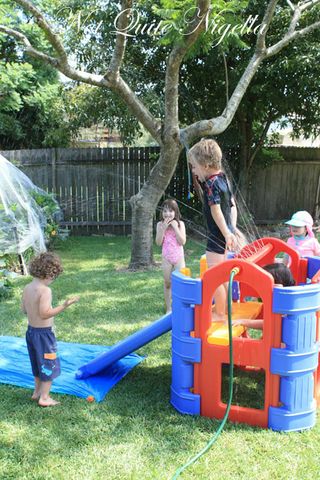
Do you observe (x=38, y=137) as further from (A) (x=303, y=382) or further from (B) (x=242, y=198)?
(A) (x=303, y=382)

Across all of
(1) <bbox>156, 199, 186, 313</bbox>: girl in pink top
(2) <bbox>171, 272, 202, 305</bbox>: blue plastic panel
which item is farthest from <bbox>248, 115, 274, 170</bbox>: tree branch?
(2) <bbox>171, 272, 202, 305</bbox>: blue plastic panel

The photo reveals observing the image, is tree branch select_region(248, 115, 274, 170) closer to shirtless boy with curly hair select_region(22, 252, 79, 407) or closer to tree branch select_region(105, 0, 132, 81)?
tree branch select_region(105, 0, 132, 81)

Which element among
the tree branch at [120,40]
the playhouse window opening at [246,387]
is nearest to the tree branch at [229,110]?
the tree branch at [120,40]

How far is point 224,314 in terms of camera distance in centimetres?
369

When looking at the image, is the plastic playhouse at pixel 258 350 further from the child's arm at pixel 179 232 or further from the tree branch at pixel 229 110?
the tree branch at pixel 229 110

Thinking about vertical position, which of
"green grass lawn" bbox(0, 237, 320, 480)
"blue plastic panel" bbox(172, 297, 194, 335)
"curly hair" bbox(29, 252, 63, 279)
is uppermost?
"curly hair" bbox(29, 252, 63, 279)

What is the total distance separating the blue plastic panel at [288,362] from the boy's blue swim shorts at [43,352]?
1.50 m

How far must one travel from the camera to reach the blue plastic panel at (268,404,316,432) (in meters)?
3.03

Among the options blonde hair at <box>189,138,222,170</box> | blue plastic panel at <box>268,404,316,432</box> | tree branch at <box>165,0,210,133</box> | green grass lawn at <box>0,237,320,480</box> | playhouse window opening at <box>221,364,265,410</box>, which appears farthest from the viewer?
tree branch at <box>165,0,210,133</box>

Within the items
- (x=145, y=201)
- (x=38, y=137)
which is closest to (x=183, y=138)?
(x=145, y=201)

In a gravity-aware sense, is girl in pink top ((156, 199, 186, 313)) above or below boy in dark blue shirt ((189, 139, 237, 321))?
below

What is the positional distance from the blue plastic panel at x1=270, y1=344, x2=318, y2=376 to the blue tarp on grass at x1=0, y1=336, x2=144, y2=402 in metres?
1.30

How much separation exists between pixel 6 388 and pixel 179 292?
1.58 metres

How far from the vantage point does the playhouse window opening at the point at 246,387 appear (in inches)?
136
